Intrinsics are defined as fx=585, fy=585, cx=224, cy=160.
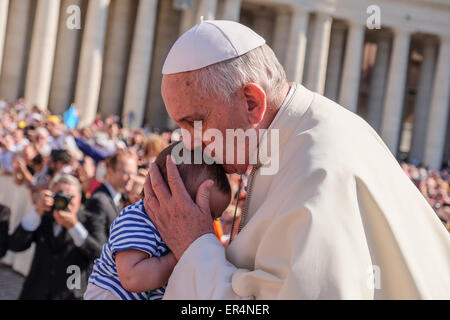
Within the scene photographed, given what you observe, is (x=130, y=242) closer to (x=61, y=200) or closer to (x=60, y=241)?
(x=61, y=200)

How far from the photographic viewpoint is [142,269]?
2.95 meters

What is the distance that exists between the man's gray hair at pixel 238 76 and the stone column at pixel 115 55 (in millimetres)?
47050

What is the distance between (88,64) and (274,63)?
41967 mm

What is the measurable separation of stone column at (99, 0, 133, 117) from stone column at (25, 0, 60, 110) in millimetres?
7532

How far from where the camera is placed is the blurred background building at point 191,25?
142 feet

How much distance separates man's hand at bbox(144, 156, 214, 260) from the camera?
2.89 m

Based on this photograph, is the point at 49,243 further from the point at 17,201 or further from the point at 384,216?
the point at 384,216

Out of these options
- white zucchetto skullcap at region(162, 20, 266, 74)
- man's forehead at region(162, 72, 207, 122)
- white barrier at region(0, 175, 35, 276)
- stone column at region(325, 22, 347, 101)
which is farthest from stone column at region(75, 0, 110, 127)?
man's forehead at region(162, 72, 207, 122)

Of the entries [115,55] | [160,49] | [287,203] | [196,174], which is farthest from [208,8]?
[287,203]

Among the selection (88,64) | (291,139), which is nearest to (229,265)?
(291,139)

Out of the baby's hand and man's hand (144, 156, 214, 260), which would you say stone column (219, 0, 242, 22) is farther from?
the baby's hand

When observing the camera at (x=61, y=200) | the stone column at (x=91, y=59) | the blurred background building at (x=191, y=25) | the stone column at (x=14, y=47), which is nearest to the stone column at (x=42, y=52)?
the blurred background building at (x=191, y=25)

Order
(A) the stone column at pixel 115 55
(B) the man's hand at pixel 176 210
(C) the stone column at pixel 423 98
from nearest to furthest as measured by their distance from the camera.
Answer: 1. (B) the man's hand at pixel 176 210
2. (A) the stone column at pixel 115 55
3. (C) the stone column at pixel 423 98

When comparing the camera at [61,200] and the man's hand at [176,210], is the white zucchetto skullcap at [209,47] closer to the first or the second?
the man's hand at [176,210]
